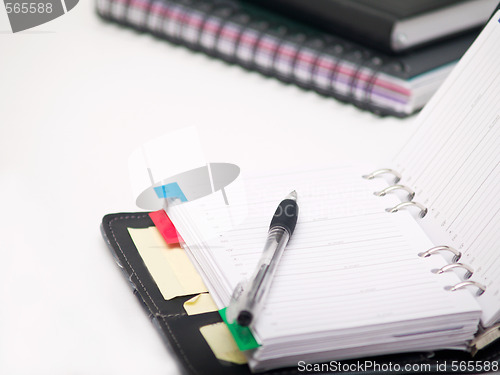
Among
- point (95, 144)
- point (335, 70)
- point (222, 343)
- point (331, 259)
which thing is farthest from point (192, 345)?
point (335, 70)

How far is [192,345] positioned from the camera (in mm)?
567

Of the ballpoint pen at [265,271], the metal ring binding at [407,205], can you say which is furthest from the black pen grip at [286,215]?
the metal ring binding at [407,205]

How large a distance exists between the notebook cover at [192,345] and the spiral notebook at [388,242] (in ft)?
0.04

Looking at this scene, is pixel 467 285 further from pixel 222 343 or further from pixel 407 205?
pixel 222 343

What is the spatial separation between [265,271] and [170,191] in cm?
19

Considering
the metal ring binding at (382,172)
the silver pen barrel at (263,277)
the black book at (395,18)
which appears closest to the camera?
the silver pen barrel at (263,277)

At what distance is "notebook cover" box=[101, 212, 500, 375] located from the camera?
0.55 m

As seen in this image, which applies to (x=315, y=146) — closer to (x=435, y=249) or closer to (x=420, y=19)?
(x=420, y=19)

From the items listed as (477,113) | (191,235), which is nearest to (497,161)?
(477,113)

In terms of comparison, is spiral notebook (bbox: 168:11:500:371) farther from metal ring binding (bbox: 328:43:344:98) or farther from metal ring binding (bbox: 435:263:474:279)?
metal ring binding (bbox: 328:43:344:98)

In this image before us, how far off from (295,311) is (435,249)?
0.17 m

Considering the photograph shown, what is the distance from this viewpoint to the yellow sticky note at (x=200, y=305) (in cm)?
61

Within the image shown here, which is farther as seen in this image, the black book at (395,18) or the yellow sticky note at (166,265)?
the black book at (395,18)

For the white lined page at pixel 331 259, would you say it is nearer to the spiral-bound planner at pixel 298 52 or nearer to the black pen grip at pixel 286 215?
the black pen grip at pixel 286 215
